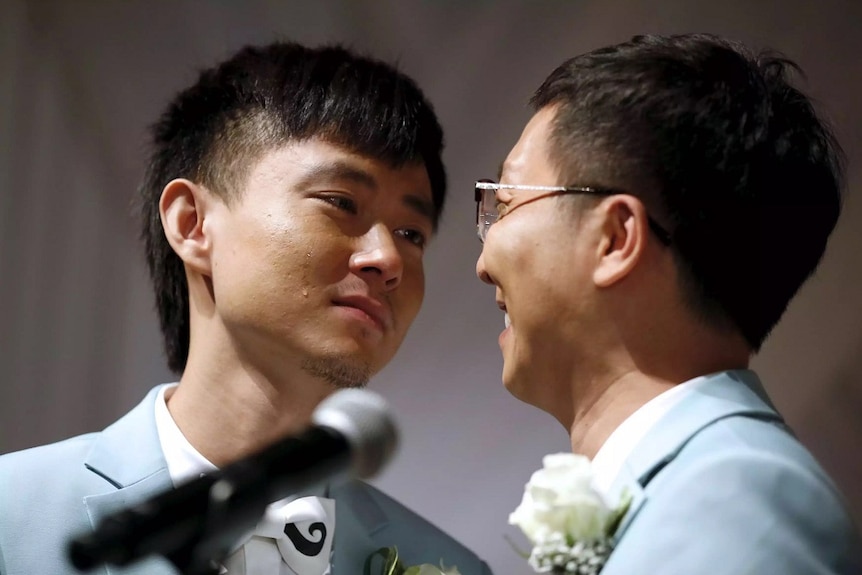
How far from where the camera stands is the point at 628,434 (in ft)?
5.68

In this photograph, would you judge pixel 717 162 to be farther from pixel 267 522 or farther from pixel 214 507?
pixel 267 522

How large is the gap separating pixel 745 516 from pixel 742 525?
0.01 metres

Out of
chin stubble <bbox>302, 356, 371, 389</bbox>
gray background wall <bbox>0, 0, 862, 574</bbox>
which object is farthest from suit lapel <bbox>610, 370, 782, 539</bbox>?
gray background wall <bbox>0, 0, 862, 574</bbox>

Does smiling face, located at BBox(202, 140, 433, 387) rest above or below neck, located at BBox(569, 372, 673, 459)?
above

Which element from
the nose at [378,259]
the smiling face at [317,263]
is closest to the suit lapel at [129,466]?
the smiling face at [317,263]

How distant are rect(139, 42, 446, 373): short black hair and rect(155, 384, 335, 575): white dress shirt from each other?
0.38 meters

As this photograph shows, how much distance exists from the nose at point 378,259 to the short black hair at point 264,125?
0.20 m

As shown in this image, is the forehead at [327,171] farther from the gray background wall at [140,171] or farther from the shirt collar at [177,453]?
the gray background wall at [140,171]

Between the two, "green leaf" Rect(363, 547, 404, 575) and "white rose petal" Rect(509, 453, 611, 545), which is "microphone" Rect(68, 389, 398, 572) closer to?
"white rose petal" Rect(509, 453, 611, 545)

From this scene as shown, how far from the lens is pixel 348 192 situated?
7.87 ft

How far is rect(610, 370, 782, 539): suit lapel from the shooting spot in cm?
162

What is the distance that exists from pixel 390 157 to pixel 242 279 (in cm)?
46

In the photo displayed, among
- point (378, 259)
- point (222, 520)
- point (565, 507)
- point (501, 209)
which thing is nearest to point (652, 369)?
point (565, 507)

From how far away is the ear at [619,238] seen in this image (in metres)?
1.79
